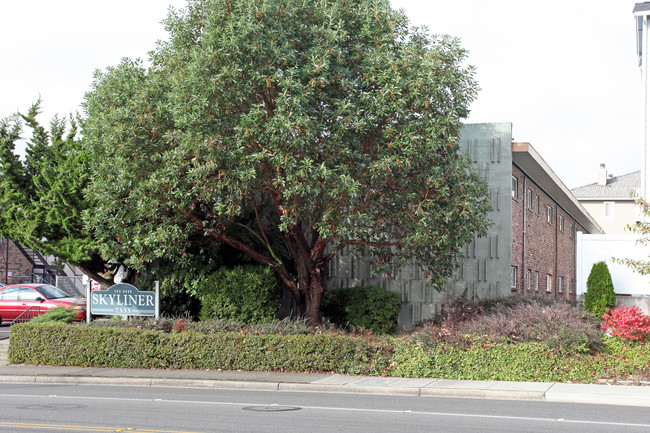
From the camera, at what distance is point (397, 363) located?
48.9 ft

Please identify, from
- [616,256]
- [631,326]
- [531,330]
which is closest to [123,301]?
[531,330]

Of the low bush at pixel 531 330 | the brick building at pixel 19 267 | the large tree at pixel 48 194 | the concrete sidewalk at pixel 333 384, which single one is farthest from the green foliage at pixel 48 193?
the brick building at pixel 19 267

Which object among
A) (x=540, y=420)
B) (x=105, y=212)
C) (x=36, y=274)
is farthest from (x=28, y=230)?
(x=36, y=274)

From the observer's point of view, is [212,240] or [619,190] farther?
[619,190]

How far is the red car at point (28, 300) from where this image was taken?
24703 mm

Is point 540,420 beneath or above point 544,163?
beneath

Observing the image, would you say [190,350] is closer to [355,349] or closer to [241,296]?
[241,296]

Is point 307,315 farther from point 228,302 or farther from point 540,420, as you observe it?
point 540,420

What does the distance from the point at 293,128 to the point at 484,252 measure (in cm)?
937

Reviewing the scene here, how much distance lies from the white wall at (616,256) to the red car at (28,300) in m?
A: 16.3

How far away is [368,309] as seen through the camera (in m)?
18.9

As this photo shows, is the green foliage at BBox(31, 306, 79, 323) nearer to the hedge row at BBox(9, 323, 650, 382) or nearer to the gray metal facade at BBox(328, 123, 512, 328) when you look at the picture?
the hedge row at BBox(9, 323, 650, 382)

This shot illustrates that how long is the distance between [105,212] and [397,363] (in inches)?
312

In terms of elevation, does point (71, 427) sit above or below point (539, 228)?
below
